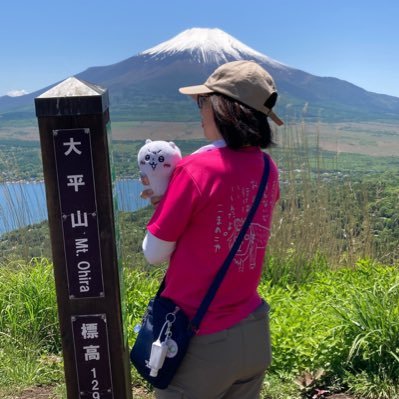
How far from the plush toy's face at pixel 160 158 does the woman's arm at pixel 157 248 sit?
21 cm

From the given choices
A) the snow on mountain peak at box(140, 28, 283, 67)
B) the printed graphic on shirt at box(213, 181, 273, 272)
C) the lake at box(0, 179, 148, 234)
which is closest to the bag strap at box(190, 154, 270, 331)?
the printed graphic on shirt at box(213, 181, 273, 272)

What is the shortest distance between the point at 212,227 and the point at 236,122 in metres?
0.33

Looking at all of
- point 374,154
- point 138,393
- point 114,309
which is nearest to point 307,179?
point 138,393

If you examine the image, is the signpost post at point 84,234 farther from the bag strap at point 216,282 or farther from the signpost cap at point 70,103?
the bag strap at point 216,282

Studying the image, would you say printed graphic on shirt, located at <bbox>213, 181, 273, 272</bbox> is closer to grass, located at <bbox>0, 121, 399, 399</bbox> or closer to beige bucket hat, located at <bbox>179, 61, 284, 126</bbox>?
beige bucket hat, located at <bbox>179, 61, 284, 126</bbox>

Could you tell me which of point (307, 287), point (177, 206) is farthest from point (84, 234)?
point (307, 287)

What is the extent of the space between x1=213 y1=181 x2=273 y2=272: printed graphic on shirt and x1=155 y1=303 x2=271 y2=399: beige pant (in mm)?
210

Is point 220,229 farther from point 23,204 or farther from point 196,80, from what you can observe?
point 196,80

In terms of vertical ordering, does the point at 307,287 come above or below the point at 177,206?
below

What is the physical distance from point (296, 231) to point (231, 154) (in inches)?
147

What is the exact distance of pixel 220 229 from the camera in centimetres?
174

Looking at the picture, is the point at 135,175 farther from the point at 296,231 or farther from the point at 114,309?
the point at 114,309

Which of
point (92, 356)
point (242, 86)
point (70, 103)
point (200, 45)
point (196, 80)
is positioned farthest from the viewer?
point (200, 45)

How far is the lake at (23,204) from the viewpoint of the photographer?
5148 millimetres
